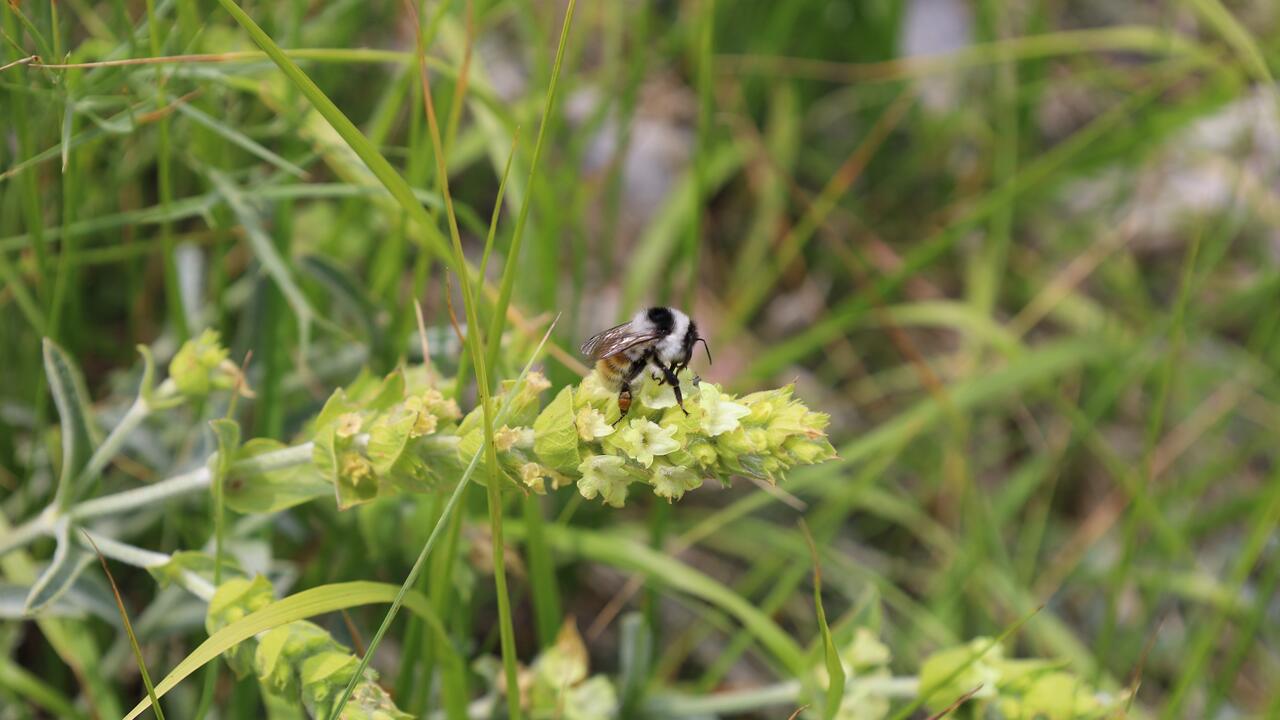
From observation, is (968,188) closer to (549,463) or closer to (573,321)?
(573,321)

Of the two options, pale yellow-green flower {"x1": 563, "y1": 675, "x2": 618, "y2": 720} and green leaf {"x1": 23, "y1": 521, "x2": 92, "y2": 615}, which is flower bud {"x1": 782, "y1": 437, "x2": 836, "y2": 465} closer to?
pale yellow-green flower {"x1": 563, "y1": 675, "x2": 618, "y2": 720}

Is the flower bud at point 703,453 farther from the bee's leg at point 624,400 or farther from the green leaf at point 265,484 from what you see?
the green leaf at point 265,484

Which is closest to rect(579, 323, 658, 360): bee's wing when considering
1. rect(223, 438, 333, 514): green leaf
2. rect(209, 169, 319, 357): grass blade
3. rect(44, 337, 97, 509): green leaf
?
rect(223, 438, 333, 514): green leaf

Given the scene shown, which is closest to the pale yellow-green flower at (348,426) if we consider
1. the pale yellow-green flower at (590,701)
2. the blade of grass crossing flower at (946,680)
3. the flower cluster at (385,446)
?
the flower cluster at (385,446)

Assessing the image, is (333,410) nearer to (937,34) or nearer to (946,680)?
(946,680)

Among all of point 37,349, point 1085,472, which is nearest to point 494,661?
point 37,349

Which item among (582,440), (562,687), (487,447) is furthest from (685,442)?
(562,687)

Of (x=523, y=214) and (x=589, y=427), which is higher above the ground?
(x=523, y=214)
